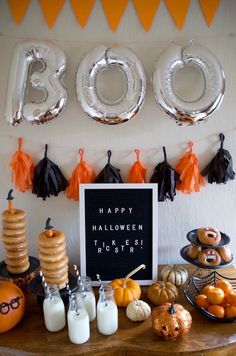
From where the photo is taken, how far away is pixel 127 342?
3.62 feet

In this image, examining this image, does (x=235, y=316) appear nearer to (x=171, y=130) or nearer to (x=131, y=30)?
(x=171, y=130)

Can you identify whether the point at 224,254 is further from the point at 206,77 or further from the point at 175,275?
the point at 206,77

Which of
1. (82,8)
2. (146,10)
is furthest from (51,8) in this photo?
(146,10)

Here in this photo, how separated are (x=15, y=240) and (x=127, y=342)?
535 mm

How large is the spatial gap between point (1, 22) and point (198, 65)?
77cm

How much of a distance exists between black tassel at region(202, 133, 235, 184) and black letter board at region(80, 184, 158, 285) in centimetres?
28

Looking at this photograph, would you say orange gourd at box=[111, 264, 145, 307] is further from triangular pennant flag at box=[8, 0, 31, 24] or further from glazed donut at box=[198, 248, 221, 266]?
triangular pennant flag at box=[8, 0, 31, 24]

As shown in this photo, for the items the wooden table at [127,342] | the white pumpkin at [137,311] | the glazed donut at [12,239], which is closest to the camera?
the wooden table at [127,342]

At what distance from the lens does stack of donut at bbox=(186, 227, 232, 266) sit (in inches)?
50.4

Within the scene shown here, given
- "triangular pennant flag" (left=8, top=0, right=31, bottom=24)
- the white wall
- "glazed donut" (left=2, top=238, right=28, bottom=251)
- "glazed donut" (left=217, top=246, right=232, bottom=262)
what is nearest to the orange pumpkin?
"glazed donut" (left=2, top=238, right=28, bottom=251)

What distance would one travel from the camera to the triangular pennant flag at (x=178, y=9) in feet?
4.33

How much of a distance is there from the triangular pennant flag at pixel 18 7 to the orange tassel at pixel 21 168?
0.47m

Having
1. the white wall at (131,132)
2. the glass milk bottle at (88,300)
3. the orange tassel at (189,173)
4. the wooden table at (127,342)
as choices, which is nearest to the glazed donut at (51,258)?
the glass milk bottle at (88,300)

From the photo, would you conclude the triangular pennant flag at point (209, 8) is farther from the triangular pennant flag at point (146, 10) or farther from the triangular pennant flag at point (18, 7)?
the triangular pennant flag at point (18, 7)
